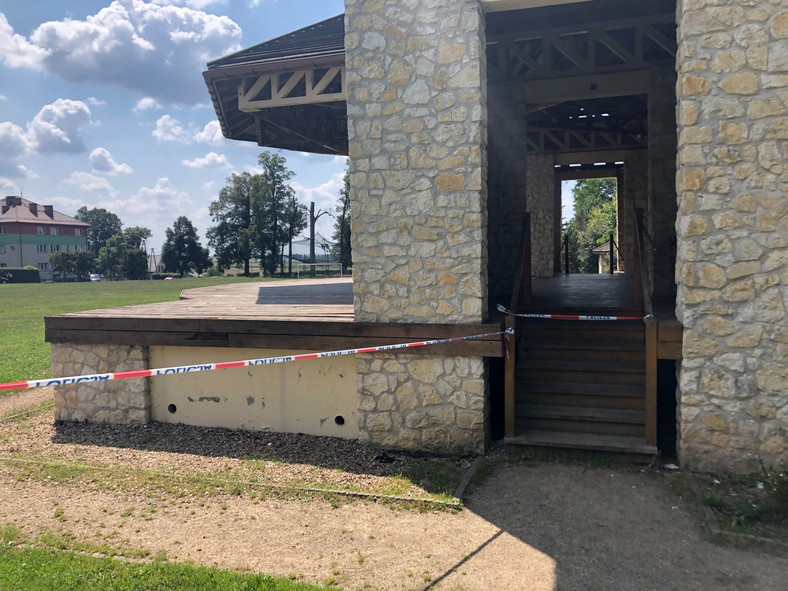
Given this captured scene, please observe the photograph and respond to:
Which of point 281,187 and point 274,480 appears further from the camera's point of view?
point 281,187

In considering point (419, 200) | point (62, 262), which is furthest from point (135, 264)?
point (419, 200)

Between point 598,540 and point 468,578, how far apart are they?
39.6 inches

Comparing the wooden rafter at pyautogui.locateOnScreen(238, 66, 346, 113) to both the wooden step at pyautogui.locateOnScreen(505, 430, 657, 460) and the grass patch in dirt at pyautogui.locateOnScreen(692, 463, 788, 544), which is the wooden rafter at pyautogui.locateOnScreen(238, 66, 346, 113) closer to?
the wooden step at pyautogui.locateOnScreen(505, 430, 657, 460)

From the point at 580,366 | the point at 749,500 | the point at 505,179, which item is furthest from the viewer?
the point at 505,179

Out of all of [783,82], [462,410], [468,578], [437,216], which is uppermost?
[783,82]

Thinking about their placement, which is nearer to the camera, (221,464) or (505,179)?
(221,464)

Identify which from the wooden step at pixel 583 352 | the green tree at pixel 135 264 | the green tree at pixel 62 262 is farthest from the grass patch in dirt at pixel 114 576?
the green tree at pixel 62 262

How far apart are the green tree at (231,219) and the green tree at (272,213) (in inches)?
95.7

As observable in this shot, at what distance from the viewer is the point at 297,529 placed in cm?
403

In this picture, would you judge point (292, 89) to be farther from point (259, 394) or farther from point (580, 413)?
point (580, 413)

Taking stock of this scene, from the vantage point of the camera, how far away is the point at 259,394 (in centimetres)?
621

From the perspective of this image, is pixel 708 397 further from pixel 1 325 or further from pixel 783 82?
pixel 1 325

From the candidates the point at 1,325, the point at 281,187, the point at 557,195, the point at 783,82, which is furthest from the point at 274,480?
the point at 281,187

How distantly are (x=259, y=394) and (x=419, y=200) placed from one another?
2731 millimetres
